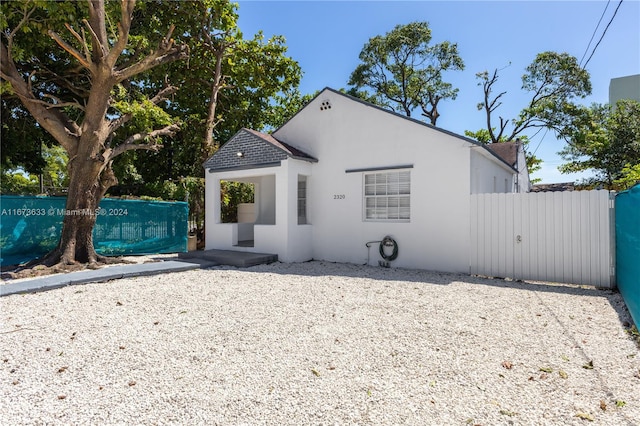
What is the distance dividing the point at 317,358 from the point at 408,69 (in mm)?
A: 28936

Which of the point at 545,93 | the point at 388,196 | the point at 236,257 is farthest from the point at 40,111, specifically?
the point at 545,93

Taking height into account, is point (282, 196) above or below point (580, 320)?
above

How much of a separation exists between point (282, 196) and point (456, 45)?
80.5ft

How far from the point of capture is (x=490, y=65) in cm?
2894

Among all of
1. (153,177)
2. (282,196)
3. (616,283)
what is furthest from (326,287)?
(153,177)

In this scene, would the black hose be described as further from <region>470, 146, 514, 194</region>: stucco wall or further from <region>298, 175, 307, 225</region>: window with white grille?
<region>298, 175, 307, 225</region>: window with white grille

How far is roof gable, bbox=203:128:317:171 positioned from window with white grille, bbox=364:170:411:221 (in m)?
2.22

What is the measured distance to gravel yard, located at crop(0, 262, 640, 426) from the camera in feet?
9.29

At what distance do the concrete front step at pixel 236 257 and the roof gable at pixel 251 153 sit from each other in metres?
2.87

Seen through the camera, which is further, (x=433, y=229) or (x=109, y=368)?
(x=433, y=229)

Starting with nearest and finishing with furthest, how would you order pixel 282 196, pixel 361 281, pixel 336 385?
1. pixel 336 385
2. pixel 361 281
3. pixel 282 196

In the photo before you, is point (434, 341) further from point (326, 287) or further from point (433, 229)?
point (433, 229)

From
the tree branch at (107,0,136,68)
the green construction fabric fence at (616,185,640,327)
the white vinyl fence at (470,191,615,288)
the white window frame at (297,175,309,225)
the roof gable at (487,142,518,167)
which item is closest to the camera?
the green construction fabric fence at (616,185,640,327)

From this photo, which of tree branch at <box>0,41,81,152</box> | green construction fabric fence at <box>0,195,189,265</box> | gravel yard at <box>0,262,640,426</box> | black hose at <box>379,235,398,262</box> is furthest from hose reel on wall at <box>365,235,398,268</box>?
tree branch at <box>0,41,81,152</box>
